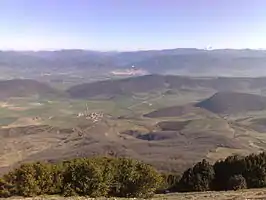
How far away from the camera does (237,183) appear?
4950 centimetres

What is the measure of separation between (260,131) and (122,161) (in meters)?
163

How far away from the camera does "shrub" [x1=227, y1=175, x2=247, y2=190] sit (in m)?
48.9

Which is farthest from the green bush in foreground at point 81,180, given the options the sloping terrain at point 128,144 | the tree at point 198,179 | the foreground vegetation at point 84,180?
the sloping terrain at point 128,144

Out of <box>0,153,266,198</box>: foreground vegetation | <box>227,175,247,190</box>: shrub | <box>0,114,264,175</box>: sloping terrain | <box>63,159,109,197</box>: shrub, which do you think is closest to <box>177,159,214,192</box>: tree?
<box>227,175,247,190</box>: shrub

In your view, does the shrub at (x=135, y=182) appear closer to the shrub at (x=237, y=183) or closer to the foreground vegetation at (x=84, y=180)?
the foreground vegetation at (x=84, y=180)

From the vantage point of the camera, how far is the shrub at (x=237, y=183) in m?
48.9

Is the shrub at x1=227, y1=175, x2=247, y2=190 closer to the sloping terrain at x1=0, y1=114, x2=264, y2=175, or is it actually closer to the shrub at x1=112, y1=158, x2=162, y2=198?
the shrub at x1=112, y1=158, x2=162, y2=198

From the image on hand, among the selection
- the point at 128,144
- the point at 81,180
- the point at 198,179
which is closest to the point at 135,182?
the point at 81,180

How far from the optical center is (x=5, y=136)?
7407 inches

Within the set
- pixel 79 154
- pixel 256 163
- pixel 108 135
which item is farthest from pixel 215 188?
pixel 108 135

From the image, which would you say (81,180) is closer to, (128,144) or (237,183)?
(237,183)

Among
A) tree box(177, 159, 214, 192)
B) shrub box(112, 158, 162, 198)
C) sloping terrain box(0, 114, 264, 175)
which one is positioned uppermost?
shrub box(112, 158, 162, 198)

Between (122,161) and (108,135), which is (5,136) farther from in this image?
(122,161)

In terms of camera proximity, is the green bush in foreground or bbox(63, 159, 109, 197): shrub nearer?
the green bush in foreground
